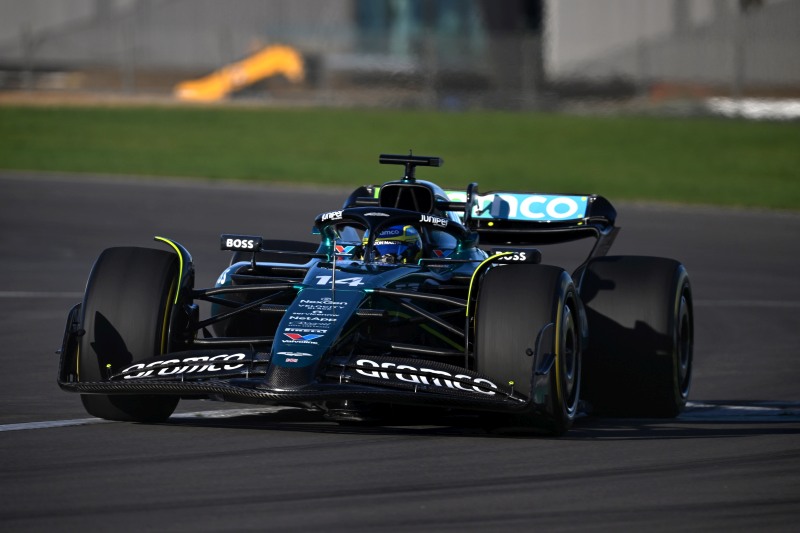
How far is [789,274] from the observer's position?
1816cm

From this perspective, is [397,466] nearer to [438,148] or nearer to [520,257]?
[520,257]

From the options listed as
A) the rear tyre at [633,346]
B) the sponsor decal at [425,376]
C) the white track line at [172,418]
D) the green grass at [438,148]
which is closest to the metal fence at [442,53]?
the green grass at [438,148]

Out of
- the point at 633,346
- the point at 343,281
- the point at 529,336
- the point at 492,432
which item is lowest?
the point at 492,432

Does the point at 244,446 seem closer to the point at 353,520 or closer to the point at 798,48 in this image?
the point at 353,520

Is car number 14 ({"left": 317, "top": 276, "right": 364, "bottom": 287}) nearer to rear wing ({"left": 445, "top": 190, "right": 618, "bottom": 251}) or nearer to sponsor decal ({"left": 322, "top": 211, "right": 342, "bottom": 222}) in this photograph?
sponsor decal ({"left": 322, "top": 211, "right": 342, "bottom": 222})

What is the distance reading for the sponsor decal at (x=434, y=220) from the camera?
9.72 m

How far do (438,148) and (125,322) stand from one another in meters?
24.3

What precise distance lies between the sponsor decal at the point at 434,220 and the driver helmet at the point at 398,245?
Answer: 19 cm

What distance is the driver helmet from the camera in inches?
384

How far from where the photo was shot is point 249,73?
42.2 meters

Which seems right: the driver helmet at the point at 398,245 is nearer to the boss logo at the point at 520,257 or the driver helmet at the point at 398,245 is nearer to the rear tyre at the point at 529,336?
the boss logo at the point at 520,257

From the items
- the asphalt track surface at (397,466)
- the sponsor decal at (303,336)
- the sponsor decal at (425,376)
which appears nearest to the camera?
the asphalt track surface at (397,466)

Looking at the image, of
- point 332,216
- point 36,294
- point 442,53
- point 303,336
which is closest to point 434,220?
point 332,216

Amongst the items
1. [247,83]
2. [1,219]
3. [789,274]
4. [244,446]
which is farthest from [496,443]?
[247,83]
